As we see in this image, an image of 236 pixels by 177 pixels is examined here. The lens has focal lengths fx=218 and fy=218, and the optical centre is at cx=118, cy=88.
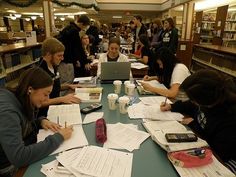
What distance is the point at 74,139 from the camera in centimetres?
126

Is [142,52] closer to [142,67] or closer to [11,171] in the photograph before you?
[142,67]

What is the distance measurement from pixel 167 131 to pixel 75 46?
2.45 meters

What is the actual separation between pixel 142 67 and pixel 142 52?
0.86 meters

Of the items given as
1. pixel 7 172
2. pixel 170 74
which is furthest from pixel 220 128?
pixel 7 172

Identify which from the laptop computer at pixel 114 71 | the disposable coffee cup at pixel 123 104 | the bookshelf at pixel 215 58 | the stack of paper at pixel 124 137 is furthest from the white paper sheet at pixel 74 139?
the bookshelf at pixel 215 58

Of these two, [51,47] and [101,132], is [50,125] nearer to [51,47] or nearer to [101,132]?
[101,132]

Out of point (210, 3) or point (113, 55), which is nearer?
point (113, 55)

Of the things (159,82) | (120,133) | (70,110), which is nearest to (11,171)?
(70,110)

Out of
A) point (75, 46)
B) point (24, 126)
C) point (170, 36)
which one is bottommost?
point (24, 126)

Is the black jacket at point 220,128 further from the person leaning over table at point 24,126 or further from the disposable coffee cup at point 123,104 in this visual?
the person leaning over table at point 24,126

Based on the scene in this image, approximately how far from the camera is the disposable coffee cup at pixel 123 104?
1601 mm

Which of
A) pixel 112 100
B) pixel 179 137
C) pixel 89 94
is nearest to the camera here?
pixel 179 137

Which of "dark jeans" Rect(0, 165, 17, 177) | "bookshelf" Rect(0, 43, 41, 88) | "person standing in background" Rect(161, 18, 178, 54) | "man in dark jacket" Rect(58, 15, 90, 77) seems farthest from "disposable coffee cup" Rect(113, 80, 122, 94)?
"person standing in background" Rect(161, 18, 178, 54)

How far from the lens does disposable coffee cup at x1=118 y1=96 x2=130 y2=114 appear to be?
5.25ft
